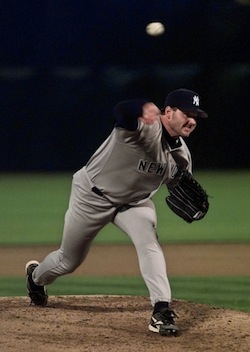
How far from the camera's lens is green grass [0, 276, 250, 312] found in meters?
5.74

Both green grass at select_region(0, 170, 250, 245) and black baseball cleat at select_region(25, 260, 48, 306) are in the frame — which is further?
green grass at select_region(0, 170, 250, 245)

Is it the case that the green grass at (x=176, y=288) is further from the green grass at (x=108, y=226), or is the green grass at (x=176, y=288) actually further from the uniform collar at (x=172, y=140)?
the green grass at (x=108, y=226)

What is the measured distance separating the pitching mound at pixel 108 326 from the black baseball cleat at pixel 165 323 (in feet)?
0.13

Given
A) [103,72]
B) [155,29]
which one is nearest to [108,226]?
[103,72]

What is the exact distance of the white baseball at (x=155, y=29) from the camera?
17.6 m

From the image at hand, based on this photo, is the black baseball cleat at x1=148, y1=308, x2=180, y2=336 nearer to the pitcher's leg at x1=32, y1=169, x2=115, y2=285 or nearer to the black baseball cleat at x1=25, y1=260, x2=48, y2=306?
the pitcher's leg at x1=32, y1=169, x2=115, y2=285

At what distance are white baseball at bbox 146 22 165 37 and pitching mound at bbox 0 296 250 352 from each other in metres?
12.9

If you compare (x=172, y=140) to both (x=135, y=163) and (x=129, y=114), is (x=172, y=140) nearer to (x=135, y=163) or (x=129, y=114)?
(x=135, y=163)


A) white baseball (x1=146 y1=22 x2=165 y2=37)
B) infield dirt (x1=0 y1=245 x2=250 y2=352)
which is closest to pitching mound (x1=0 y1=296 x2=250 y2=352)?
infield dirt (x1=0 y1=245 x2=250 y2=352)

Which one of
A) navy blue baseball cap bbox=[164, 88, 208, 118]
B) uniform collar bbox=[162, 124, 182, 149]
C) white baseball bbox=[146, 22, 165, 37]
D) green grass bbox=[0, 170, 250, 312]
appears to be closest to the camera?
navy blue baseball cap bbox=[164, 88, 208, 118]

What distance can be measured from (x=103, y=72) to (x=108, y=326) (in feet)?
41.2

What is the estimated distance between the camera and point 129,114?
4.07 m

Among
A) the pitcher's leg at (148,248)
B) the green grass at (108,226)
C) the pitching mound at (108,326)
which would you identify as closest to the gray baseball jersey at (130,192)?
the pitcher's leg at (148,248)

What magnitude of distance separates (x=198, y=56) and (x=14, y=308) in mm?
12856
